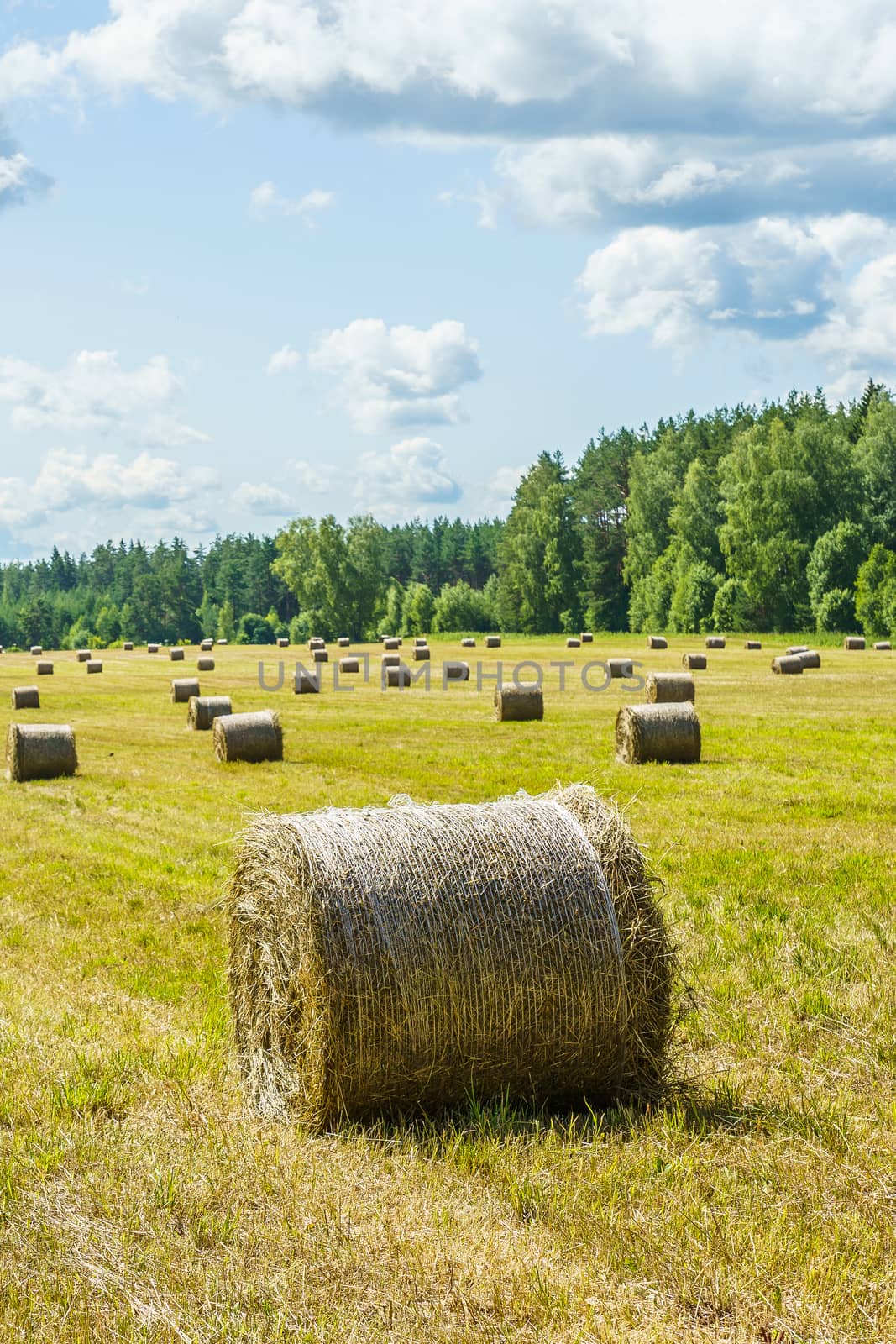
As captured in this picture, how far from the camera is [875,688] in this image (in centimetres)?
3650

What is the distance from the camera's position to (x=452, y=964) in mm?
6203

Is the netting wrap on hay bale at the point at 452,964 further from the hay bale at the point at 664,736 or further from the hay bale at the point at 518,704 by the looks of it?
the hay bale at the point at 518,704

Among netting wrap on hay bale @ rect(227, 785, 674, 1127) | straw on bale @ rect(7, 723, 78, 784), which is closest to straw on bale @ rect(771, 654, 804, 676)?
straw on bale @ rect(7, 723, 78, 784)

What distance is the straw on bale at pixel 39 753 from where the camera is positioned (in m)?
20.9

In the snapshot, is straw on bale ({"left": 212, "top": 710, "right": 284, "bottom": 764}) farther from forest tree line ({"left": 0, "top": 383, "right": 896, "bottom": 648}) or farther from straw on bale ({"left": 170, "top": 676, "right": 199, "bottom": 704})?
forest tree line ({"left": 0, "top": 383, "right": 896, "bottom": 648})

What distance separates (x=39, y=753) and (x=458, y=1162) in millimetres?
16850

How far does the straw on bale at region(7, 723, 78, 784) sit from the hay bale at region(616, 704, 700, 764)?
31.5ft

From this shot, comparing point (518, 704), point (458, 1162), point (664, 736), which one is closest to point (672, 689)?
point (518, 704)

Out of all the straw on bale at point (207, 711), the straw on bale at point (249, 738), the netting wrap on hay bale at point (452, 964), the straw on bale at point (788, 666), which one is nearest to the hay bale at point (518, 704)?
the straw on bale at point (207, 711)

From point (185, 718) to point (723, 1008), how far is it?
26670mm

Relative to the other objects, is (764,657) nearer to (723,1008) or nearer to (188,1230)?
(723,1008)

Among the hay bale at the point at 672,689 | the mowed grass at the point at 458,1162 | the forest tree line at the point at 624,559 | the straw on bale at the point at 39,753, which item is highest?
the forest tree line at the point at 624,559

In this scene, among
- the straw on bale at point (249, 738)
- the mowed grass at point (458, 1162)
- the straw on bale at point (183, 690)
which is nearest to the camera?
the mowed grass at point (458, 1162)

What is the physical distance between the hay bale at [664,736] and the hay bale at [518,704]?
8.44 m
